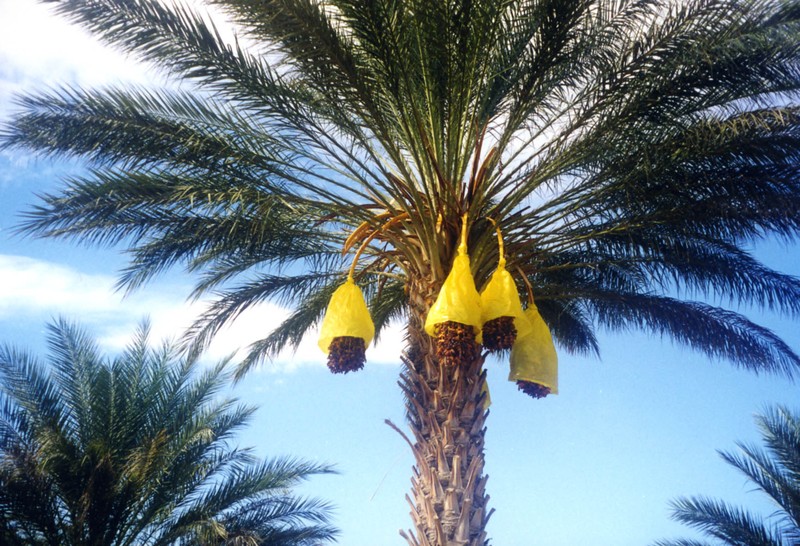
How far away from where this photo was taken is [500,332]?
5793 millimetres

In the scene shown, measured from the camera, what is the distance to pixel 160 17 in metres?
6.62

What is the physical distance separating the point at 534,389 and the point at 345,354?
1.60 m

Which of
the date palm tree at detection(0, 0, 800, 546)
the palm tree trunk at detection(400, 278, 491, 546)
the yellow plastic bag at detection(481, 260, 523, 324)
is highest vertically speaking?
the date palm tree at detection(0, 0, 800, 546)

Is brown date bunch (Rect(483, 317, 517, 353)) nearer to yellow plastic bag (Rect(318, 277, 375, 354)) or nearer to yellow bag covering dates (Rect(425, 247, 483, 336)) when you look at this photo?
yellow bag covering dates (Rect(425, 247, 483, 336))

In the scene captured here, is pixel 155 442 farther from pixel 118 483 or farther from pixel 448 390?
pixel 448 390

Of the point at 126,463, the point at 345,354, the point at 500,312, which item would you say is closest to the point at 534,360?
the point at 500,312

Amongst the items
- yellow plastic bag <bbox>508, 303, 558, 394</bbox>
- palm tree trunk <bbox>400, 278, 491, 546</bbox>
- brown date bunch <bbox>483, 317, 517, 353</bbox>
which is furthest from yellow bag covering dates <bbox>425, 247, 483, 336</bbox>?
yellow plastic bag <bbox>508, 303, 558, 394</bbox>

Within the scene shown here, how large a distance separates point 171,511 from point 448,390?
5.98 m

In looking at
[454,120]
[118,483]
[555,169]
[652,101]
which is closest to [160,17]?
[454,120]

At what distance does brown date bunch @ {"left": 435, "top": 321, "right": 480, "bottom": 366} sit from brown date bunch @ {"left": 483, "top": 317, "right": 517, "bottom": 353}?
19 centimetres

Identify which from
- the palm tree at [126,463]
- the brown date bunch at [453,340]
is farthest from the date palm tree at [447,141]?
the palm tree at [126,463]

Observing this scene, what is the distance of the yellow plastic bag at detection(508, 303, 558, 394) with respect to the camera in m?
6.25

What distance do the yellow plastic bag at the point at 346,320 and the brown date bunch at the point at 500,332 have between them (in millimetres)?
971

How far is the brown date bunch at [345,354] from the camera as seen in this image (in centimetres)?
604
